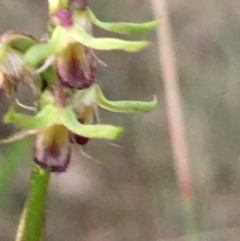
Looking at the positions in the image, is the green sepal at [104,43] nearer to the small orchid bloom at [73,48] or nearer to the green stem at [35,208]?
the small orchid bloom at [73,48]

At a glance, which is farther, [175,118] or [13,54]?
[175,118]

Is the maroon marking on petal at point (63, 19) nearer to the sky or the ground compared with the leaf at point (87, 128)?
nearer to the sky

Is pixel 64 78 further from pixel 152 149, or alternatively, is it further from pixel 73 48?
pixel 152 149

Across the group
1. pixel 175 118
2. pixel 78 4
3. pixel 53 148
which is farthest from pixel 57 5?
pixel 175 118

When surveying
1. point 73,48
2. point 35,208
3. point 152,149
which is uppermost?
point 152,149

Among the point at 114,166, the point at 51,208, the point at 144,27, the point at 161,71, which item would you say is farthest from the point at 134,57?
the point at 144,27

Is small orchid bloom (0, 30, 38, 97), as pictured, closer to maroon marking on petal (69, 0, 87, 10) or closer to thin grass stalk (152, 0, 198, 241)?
maroon marking on petal (69, 0, 87, 10)

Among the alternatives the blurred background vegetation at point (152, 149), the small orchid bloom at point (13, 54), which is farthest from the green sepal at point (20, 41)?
the blurred background vegetation at point (152, 149)
